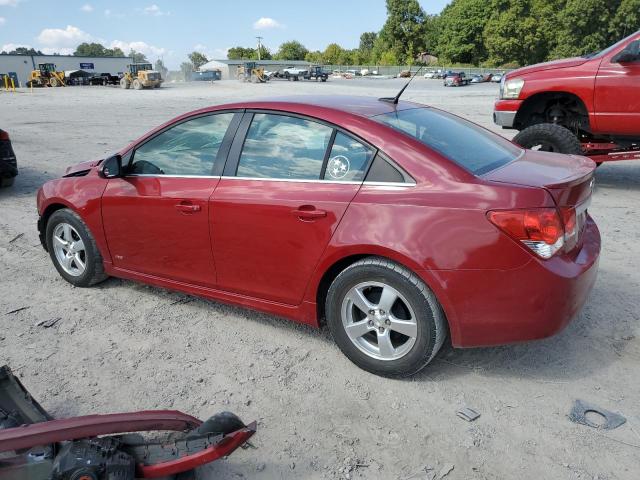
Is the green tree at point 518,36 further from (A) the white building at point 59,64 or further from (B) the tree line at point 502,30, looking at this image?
(A) the white building at point 59,64

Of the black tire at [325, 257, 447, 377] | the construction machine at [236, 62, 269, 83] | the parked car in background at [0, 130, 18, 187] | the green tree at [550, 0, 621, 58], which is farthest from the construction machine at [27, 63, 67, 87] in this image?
the green tree at [550, 0, 621, 58]

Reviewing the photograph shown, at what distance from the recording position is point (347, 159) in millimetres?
3129

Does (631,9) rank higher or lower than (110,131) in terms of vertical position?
higher

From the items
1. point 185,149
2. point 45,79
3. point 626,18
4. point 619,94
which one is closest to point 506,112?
point 619,94

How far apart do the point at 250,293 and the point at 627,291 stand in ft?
9.77

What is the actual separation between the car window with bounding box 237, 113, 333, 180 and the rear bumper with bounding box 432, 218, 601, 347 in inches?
41.7

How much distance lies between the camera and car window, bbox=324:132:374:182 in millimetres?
3068

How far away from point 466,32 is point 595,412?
96.6 metres

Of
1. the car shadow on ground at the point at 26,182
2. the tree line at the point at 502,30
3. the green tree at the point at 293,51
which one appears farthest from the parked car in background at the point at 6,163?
the green tree at the point at 293,51

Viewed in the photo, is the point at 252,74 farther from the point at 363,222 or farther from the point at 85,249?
the point at 363,222

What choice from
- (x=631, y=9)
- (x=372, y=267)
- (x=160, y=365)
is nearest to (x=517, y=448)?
(x=372, y=267)

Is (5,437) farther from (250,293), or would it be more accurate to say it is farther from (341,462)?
(250,293)

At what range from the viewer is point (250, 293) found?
351cm

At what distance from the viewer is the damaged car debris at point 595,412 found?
2.72 m
